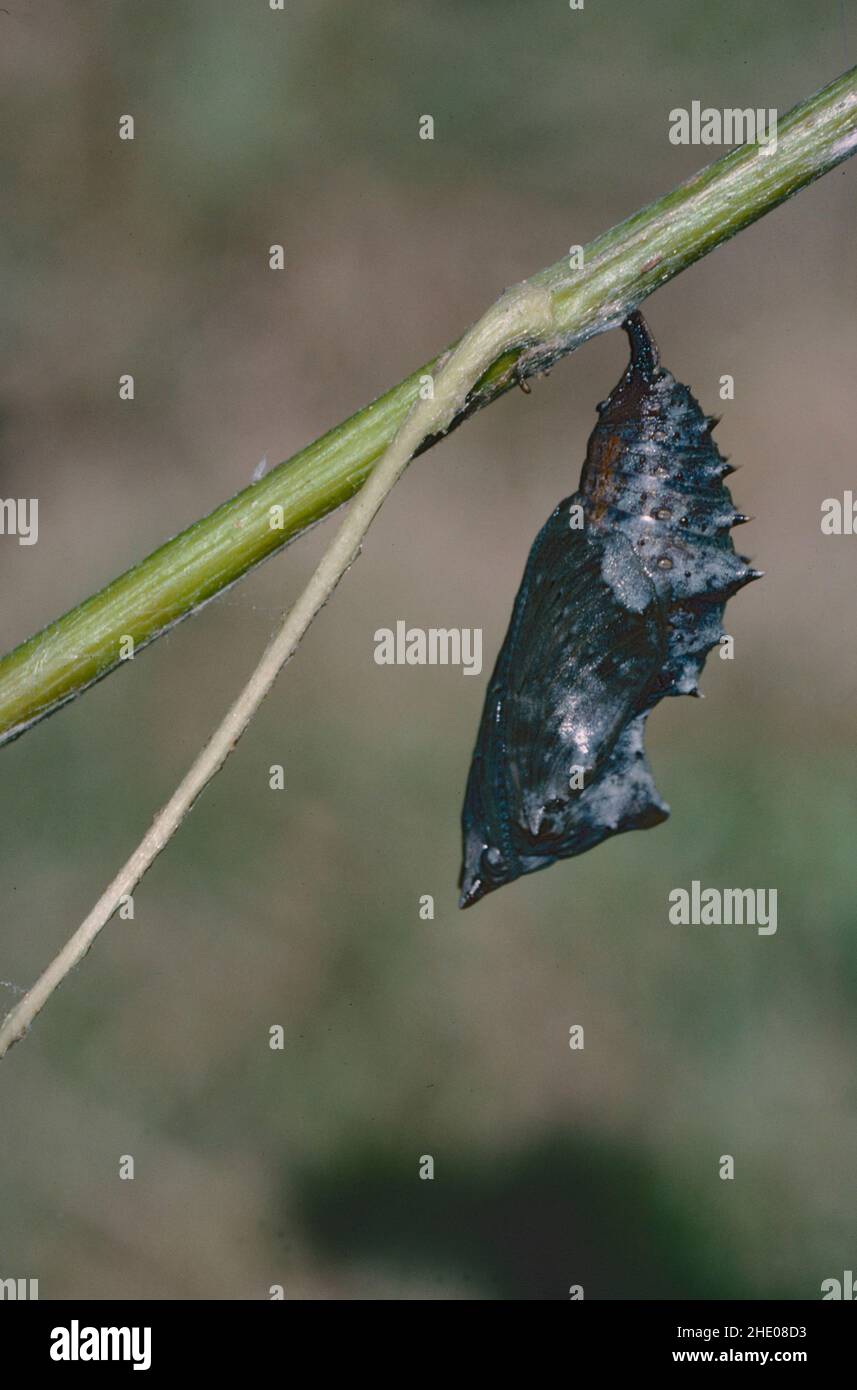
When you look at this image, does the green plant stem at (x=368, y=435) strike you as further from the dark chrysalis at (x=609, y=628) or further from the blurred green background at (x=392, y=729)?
the blurred green background at (x=392, y=729)

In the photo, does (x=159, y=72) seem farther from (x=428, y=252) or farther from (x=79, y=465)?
(x=79, y=465)

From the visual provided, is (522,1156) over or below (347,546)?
below

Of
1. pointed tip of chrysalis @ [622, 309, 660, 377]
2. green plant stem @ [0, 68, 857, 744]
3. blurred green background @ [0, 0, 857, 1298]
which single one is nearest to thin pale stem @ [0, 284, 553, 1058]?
green plant stem @ [0, 68, 857, 744]

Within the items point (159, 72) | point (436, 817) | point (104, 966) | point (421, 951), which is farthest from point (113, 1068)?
point (159, 72)

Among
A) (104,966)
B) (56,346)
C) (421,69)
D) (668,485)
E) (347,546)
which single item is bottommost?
(104,966)

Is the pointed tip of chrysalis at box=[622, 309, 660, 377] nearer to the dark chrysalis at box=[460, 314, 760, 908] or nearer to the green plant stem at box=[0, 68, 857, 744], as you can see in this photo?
the dark chrysalis at box=[460, 314, 760, 908]

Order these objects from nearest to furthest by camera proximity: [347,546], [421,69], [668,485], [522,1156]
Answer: [347,546] < [668,485] < [522,1156] < [421,69]

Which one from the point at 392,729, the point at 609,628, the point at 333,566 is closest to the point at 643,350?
the point at 609,628
